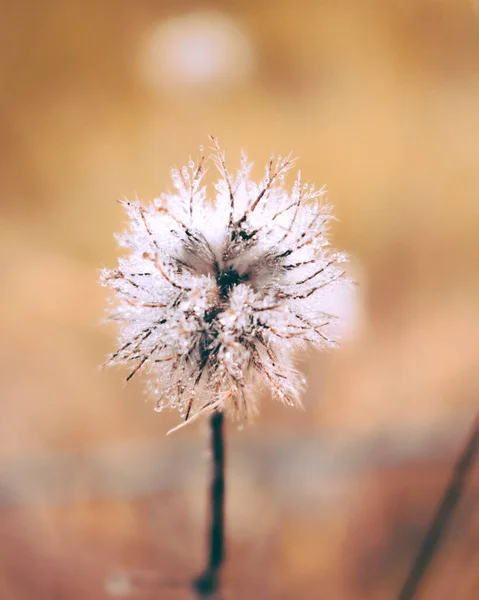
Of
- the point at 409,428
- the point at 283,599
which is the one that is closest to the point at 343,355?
the point at 409,428

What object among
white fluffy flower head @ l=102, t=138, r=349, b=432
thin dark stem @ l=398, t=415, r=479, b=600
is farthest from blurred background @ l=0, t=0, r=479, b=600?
white fluffy flower head @ l=102, t=138, r=349, b=432

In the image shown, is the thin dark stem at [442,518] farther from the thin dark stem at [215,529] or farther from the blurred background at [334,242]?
the thin dark stem at [215,529]

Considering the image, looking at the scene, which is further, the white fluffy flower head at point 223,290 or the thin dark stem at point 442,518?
the thin dark stem at point 442,518

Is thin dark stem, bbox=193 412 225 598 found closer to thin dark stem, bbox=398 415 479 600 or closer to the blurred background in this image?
the blurred background

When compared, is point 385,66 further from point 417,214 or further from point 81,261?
point 81,261

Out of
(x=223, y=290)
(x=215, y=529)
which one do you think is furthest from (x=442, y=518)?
(x=223, y=290)

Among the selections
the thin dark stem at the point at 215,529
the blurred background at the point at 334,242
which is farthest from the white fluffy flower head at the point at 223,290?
the blurred background at the point at 334,242

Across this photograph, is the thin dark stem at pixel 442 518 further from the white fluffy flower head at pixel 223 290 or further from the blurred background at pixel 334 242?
the white fluffy flower head at pixel 223 290

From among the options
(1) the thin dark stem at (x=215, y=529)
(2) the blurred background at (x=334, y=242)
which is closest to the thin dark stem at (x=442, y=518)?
(2) the blurred background at (x=334, y=242)

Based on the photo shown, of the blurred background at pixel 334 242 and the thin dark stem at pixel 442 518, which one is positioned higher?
the blurred background at pixel 334 242
